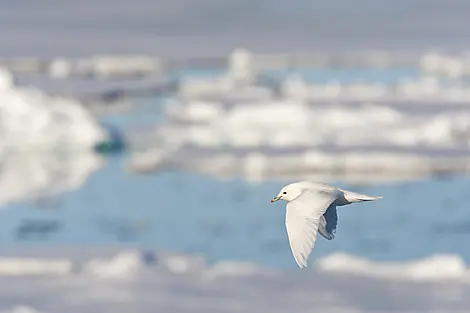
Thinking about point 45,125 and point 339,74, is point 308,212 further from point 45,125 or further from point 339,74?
point 339,74

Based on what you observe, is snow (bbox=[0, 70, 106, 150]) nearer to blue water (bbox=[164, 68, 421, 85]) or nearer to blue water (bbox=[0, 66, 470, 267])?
blue water (bbox=[0, 66, 470, 267])

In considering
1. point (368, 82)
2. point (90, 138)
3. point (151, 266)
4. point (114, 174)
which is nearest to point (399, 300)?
point (151, 266)

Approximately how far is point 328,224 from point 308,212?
494mm

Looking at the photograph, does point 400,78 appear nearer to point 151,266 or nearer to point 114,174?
point 114,174

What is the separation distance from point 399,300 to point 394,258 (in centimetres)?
129

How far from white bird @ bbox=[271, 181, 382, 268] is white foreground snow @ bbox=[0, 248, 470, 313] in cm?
261

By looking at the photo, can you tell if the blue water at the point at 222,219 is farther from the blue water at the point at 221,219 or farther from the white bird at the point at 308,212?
the white bird at the point at 308,212

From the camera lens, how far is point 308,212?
5277 mm

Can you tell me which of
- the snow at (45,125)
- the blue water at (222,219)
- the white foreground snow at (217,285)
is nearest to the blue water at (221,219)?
the blue water at (222,219)

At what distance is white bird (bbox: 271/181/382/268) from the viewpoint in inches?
202

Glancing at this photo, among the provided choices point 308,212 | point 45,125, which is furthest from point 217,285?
point 45,125

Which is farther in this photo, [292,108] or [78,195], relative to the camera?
[292,108]

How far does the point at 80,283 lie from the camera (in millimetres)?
8875

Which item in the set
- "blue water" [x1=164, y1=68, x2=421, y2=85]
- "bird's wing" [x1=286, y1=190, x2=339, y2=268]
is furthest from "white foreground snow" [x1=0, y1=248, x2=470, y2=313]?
"blue water" [x1=164, y1=68, x2=421, y2=85]
